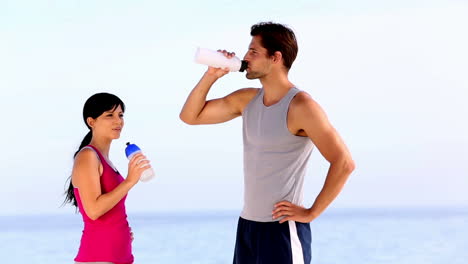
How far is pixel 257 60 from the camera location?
111 inches

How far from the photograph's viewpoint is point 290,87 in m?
2.81

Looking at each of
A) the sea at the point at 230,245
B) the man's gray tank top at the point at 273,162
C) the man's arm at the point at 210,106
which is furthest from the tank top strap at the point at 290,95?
the sea at the point at 230,245

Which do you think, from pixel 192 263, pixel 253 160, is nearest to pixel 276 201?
pixel 253 160

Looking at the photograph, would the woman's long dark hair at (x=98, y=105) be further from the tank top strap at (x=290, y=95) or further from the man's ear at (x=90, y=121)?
the tank top strap at (x=290, y=95)

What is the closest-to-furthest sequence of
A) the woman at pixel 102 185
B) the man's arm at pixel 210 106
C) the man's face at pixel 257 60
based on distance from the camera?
the woman at pixel 102 185 < the man's face at pixel 257 60 < the man's arm at pixel 210 106

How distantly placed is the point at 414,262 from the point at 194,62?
24.9 feet

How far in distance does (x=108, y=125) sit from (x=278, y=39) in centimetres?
76

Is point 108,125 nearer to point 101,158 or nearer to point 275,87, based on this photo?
point 101,158

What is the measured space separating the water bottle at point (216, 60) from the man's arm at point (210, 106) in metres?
0.11

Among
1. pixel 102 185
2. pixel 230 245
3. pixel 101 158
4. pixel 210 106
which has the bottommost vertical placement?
pixel 230 245

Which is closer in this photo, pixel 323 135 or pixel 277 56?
pixel 323 135

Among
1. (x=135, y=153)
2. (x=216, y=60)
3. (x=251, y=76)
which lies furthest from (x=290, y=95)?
(x=135, y=153)

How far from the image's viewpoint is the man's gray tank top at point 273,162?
2.70 m

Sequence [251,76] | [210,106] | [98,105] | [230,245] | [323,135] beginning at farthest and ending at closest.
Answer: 1. [230,245]
2. [210,106]
3. [251,76]
4. [98,105]
5. [323,135]
